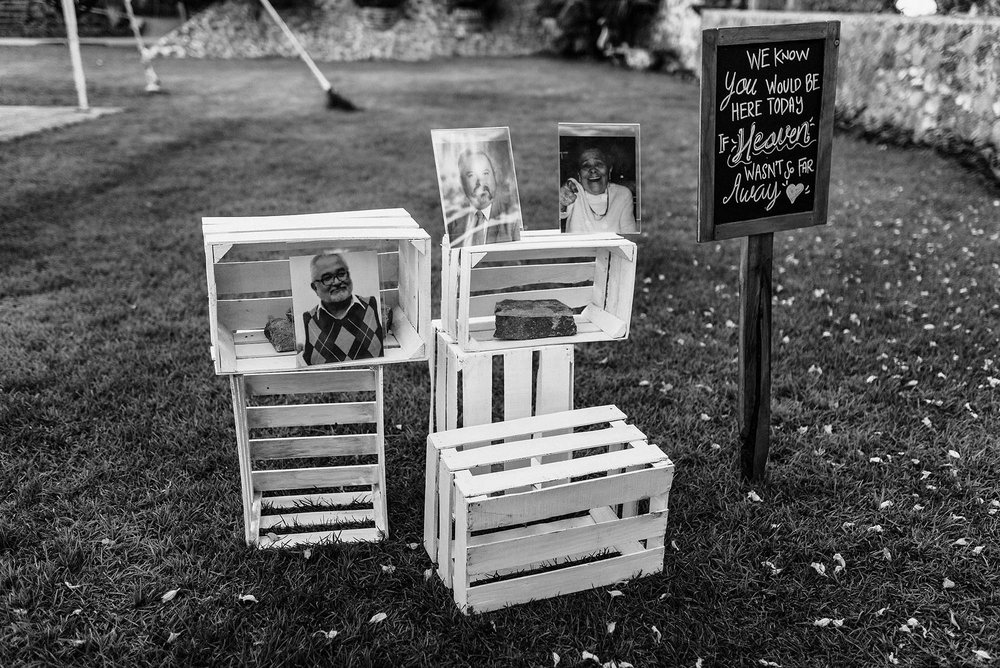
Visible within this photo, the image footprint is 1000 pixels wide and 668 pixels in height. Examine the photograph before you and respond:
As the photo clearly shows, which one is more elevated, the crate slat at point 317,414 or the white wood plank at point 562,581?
the crate slat at point 317,414

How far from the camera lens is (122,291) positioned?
470cm

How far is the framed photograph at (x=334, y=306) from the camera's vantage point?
7.72 ft

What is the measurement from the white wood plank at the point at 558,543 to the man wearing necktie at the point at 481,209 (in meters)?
0.97

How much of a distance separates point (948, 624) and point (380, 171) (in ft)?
21.2

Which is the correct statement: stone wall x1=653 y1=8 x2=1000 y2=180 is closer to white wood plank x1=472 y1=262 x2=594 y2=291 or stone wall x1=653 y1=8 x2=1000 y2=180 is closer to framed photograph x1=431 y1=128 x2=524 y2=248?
white wood plank x1=472 y1=262 x2=594 y2=291

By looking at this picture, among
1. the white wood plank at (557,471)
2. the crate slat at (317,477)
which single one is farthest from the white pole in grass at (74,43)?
the white wood plank at (557,471)

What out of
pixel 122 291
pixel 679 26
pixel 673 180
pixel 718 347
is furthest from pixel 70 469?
pixel 679 26

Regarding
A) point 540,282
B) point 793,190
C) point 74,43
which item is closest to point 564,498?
point 540,282

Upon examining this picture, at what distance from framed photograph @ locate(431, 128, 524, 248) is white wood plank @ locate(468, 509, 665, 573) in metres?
0.97

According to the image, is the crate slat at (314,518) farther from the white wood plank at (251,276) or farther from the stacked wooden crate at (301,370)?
the white wood plank at (251,276)

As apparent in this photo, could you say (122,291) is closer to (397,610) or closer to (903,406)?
(397,610)

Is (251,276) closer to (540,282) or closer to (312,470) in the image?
(312,470)

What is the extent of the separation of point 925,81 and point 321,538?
8.40 metres

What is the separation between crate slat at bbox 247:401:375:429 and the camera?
2.77 meters
